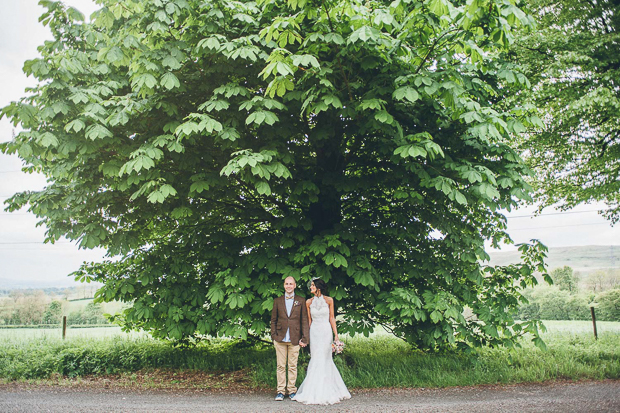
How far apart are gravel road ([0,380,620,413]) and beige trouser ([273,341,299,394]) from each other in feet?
1.05

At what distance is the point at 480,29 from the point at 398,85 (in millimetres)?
1343

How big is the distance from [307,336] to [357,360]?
296 centimetres

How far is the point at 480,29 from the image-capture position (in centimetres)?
463

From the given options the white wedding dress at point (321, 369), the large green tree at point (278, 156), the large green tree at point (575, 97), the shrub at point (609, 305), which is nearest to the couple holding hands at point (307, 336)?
the white wedding dress at point (321, 369)

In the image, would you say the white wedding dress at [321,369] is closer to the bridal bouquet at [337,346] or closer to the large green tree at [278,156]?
the bridal bouquet at [337,346]

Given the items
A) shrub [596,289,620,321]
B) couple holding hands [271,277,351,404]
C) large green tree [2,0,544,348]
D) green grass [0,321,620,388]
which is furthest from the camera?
shrub [596,289,620,321]

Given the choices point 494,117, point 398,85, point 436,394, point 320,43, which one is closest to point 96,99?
point 320,43

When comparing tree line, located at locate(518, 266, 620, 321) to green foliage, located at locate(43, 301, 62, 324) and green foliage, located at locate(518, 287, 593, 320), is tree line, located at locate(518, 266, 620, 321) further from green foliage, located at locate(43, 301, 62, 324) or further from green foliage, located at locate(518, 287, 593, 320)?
green foliage, located at locate(43, 301, 62, 324)

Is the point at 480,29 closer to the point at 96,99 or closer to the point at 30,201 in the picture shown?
the point at 96,99

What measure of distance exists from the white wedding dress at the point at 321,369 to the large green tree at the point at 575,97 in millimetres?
7378

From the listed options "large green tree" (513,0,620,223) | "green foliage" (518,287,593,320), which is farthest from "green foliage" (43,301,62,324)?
"green foliage" (518,287,593,320)

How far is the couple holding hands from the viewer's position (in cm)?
668

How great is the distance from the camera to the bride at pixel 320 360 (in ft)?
21.5

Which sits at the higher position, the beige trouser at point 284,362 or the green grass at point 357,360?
the beige trouser at point 284,362
